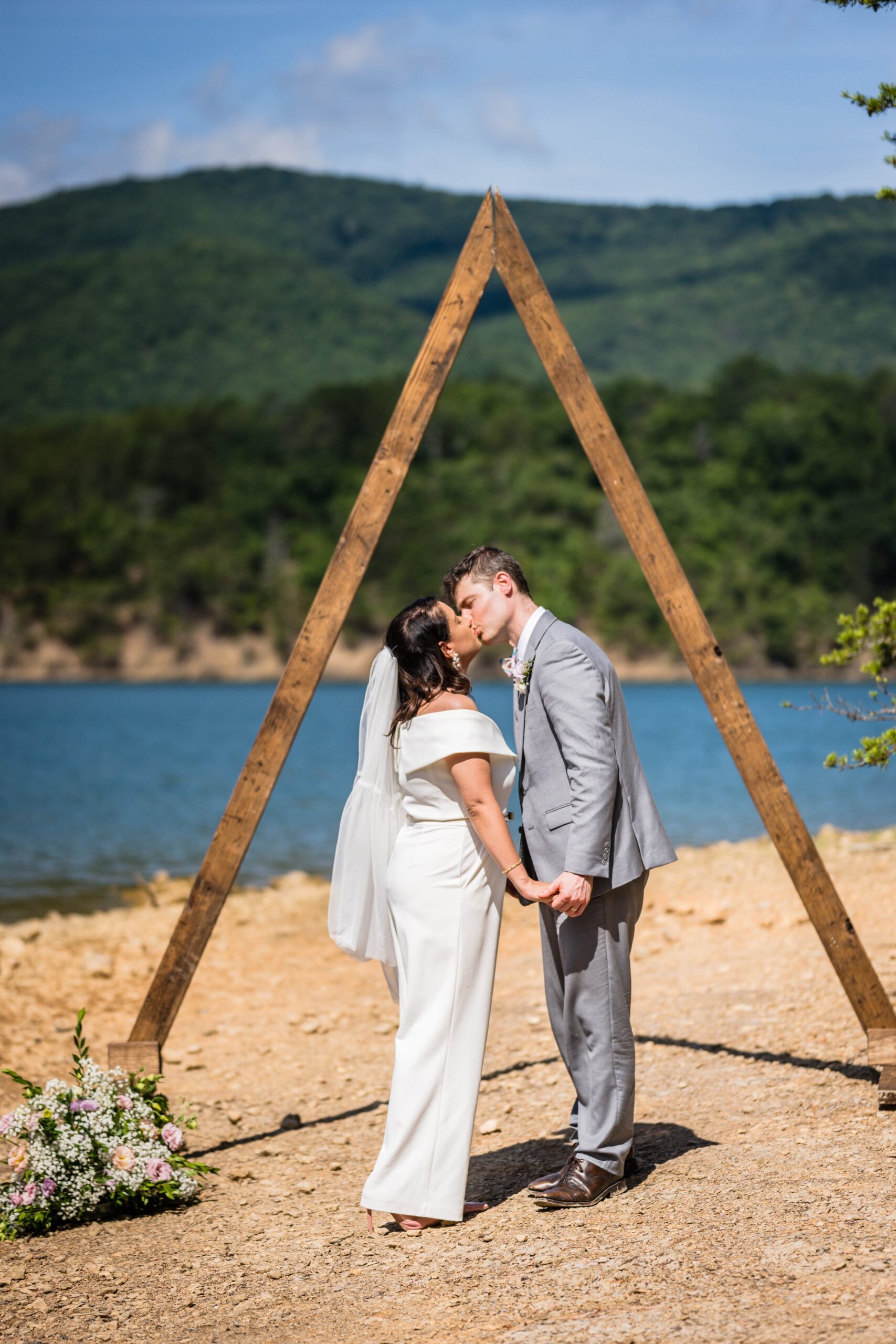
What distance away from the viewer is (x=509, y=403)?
3829 inches

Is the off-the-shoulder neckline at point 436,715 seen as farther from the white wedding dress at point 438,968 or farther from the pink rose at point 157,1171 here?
the pink rose at point 157,1171

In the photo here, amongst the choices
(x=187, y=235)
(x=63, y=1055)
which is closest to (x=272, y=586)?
(x=63, y=1055)

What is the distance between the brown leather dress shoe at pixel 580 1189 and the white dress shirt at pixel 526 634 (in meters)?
1.74

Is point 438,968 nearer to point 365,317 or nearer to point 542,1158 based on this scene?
point 542,1158

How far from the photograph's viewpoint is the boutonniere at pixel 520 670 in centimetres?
438

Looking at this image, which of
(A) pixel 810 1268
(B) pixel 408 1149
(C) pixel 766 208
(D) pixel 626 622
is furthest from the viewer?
(C) pixel 766 208

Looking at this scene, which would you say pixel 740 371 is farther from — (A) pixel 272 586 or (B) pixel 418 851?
(B) pixel 418 851

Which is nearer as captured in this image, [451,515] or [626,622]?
[626,622]

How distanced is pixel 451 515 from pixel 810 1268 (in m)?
82.8

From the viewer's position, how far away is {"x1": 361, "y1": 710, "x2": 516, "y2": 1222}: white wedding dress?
14.0 feet

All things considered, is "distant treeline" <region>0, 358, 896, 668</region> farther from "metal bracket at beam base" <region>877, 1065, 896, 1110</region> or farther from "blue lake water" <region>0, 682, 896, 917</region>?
"metal bracket at beam base" <region>877, 1065, 896, 1110</region>

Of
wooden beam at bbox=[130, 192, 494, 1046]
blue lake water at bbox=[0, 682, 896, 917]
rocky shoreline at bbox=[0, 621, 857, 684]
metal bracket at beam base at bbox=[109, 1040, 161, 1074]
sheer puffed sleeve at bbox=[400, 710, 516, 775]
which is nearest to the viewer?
sheer puffed sleeve at bbox=[400, 710, 516, 775]

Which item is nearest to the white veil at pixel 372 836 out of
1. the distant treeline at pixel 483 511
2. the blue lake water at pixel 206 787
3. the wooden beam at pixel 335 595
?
the wooden beam at pixel 335 595

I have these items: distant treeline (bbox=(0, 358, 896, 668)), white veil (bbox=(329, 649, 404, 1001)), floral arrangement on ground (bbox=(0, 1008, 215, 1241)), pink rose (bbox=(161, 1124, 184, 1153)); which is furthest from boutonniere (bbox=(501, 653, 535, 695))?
distant treeline (bbox=(0, 358, 896, 668))
